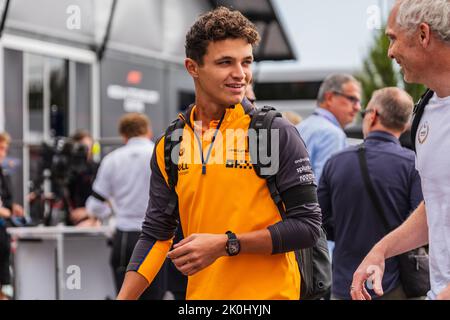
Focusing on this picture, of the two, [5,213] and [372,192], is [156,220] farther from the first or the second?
[5,213]

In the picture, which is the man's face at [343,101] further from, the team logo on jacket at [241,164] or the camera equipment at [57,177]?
the camera equipment at [57,177]

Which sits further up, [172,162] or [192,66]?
[192,66]

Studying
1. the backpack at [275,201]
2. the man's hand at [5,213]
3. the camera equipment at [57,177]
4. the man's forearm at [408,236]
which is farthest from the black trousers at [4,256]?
the man's forearm at [408,236]

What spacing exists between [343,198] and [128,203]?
2710mm

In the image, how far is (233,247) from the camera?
7.81ft

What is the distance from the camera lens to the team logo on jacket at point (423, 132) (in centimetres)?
239

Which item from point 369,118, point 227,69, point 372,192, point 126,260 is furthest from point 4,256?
point 227,69

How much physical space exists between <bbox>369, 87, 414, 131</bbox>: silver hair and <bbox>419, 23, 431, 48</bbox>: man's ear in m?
2.27

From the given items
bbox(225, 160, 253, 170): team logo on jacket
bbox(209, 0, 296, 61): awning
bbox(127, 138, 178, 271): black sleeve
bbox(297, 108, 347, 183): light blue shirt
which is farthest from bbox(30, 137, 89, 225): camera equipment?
bbox(225, 160, 253, 170): team logo on jacket

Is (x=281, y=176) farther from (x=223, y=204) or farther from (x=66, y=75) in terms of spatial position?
(x=66, y=75)

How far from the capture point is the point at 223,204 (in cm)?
247

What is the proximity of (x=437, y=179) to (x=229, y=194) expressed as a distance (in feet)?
1.94

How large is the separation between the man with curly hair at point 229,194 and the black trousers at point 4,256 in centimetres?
566
